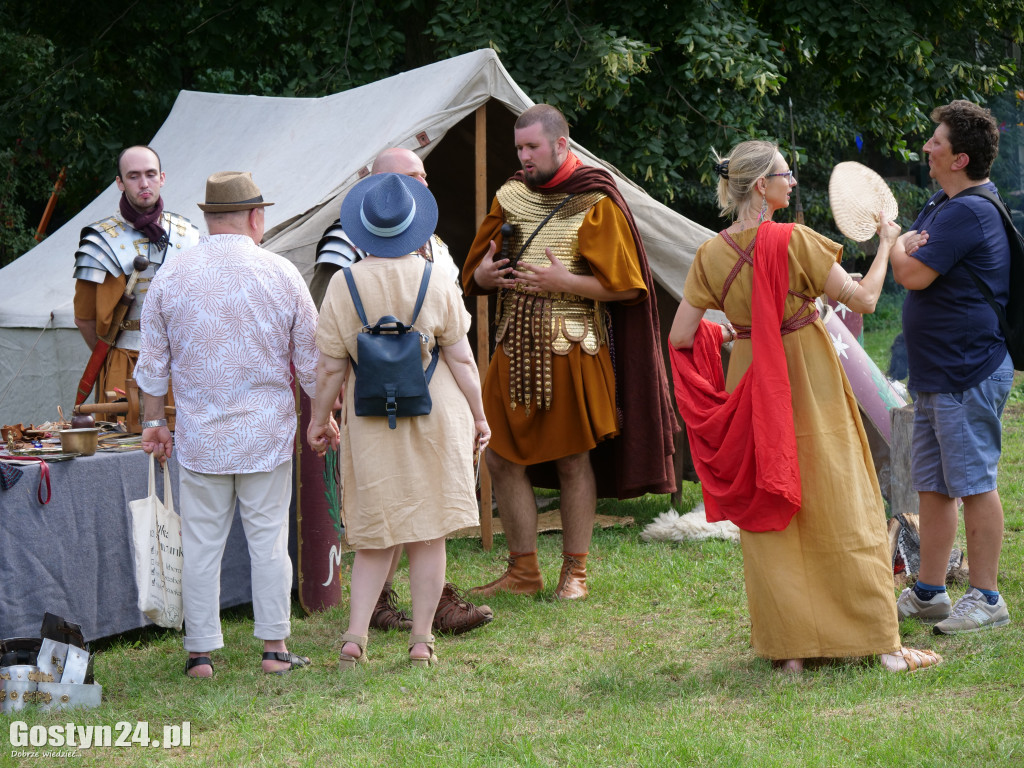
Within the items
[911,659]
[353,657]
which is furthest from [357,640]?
[911,659]

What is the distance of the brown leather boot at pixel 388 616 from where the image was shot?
4324 mm

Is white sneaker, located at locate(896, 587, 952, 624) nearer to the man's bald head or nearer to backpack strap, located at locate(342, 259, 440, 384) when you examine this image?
backpack strap, located at locate(342, 259, 440, 384)

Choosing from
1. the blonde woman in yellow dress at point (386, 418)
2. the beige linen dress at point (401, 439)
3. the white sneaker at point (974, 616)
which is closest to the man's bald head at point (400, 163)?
the blonde woman in yellow dress at point (386, 418)

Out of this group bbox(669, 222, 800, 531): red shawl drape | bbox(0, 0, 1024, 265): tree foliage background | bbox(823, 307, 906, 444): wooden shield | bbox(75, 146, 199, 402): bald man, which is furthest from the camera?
bbox(0, 0, 1024, 265): tree foliage background

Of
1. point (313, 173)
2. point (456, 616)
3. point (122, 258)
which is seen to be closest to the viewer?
point (456, 616)

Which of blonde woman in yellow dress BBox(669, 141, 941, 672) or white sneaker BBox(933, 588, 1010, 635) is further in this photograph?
white sneaker BBox(933, 588, 1010, 635)

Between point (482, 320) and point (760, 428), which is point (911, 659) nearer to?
point (760, 428)

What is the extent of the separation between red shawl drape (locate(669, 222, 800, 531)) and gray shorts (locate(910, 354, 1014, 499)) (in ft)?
2.46

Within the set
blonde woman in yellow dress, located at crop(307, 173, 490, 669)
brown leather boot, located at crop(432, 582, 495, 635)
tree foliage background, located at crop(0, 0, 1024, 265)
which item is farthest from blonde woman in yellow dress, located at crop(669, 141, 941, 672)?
tree foliage background, located at crop(0, 0, 1024, 265)

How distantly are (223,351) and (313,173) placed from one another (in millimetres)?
2681

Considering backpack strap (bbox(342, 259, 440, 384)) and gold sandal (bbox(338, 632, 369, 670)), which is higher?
backpack strap (bbox(342, 259, 440, 384))

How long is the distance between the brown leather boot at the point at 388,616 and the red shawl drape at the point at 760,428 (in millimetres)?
1306

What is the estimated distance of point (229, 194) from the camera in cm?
372

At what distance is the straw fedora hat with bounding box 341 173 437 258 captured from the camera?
3662 millimetres
